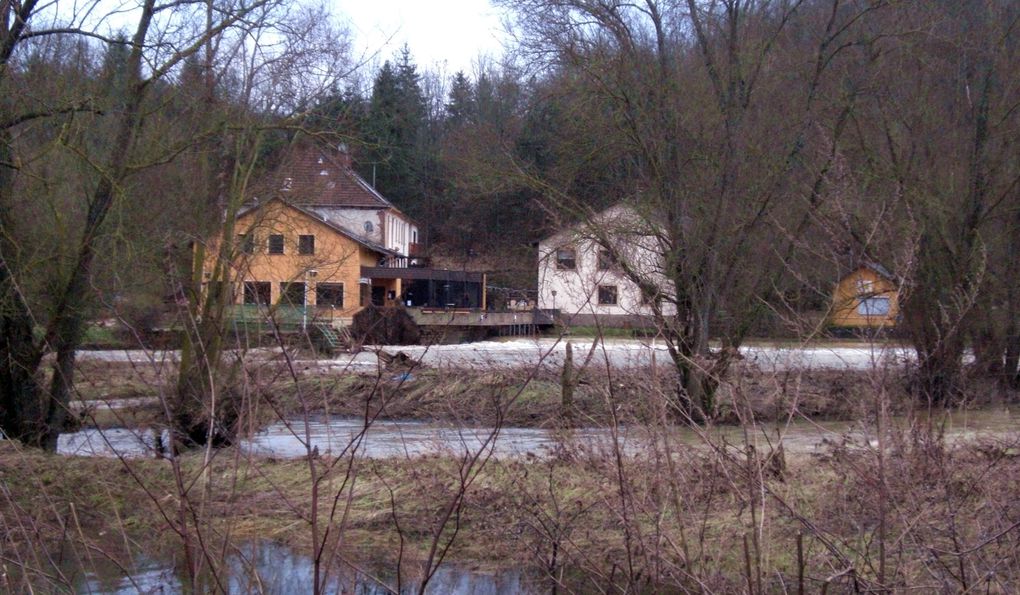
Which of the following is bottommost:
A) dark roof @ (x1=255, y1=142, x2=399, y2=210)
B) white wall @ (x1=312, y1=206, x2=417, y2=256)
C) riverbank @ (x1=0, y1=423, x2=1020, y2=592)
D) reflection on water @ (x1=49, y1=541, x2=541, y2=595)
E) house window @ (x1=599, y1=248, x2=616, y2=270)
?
reflection on water @ (x1=49, y1=541, x2=541, y2=595)

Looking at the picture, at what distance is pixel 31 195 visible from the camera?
1330 centimetres

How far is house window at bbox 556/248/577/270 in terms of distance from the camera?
19.0 metres

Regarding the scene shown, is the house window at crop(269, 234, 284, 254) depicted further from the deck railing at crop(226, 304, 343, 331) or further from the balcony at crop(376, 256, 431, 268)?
the balcony at crop(376, 256, 431, 268)

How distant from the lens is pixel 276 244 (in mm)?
16984

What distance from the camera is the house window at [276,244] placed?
1670cm

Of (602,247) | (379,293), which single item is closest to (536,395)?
(602,247)

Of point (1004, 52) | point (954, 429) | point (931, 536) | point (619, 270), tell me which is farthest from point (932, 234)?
point (931, 536)

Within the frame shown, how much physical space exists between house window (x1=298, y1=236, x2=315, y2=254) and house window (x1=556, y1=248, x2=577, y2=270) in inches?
180

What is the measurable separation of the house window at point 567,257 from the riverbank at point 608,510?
24.7 feet

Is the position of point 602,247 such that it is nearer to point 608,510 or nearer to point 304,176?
point 304,176

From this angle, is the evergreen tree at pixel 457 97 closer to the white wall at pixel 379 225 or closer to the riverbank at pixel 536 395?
the white wall at pixel 379 225

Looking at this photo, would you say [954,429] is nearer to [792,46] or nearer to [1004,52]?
[792,46]

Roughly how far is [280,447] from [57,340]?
152 inches

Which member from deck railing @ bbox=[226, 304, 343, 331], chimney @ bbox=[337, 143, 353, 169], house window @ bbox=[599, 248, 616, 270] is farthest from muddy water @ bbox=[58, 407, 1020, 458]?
chimney @ bbox=[337, 143, 353, 169]
